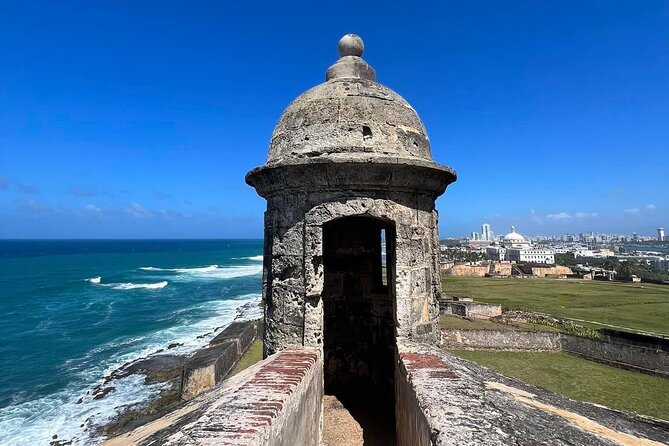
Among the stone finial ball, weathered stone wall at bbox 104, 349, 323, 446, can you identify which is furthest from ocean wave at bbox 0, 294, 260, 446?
the stone finial ball

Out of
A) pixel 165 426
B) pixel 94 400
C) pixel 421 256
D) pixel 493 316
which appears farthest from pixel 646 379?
pixel 94 400

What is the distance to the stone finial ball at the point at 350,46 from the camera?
16.7 feet

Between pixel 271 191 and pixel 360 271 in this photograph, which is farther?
pixel 360 271

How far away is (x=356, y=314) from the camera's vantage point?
22.6 ft

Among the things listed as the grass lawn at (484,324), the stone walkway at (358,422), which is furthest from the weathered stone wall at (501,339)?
the stone walkway at (358,422)

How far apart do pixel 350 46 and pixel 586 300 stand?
32.2 metres

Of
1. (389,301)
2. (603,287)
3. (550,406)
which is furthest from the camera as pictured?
(603,287)

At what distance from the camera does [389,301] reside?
658 centimetres

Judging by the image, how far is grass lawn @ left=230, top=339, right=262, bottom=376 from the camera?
573 inches

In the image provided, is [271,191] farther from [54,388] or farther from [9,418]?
[54,388]

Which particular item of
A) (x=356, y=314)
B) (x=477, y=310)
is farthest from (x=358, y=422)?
(x=477, y=310)

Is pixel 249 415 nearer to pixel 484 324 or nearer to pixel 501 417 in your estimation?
pixel 501 417

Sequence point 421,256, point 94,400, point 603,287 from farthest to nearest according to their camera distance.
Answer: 1. point 603,287
2. point 94,400
3. point 421,256

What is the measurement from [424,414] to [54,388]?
18.7 metres
